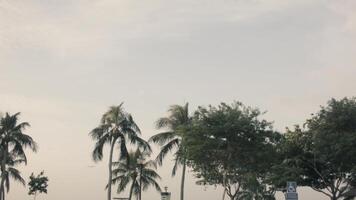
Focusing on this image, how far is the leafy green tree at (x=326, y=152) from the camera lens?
→ 145ft

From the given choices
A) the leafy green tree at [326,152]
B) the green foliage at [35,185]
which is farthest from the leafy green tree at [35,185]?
the leafy green tree at [326,152]

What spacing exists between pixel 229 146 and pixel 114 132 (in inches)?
478

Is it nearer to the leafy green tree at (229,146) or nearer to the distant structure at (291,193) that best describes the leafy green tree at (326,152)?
the leafy green tree at (229,146)

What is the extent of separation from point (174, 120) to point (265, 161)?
11.3 metres

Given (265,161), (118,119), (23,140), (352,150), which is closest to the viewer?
(352,150)

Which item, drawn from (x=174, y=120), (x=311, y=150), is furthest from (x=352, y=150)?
(x=174, y=120)

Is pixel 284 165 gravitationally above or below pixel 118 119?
below

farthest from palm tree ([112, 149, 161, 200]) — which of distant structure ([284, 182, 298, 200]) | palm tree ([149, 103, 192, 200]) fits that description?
distant structure ([284, 182, 298, 200])

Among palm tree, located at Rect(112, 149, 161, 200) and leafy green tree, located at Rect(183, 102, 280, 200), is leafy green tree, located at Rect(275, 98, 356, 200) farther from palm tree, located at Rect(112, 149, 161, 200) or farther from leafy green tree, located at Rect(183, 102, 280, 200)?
palm tree, located at Rect(112, 149, 161, 200)

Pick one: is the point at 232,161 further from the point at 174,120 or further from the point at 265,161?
the point at 174,120

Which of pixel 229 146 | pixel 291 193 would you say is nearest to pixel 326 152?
pixel 229 146

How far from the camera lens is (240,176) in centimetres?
4578

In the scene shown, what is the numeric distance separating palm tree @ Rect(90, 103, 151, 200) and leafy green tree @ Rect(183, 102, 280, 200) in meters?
7.65

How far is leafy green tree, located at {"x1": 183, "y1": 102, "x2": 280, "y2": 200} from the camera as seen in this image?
4475cm
